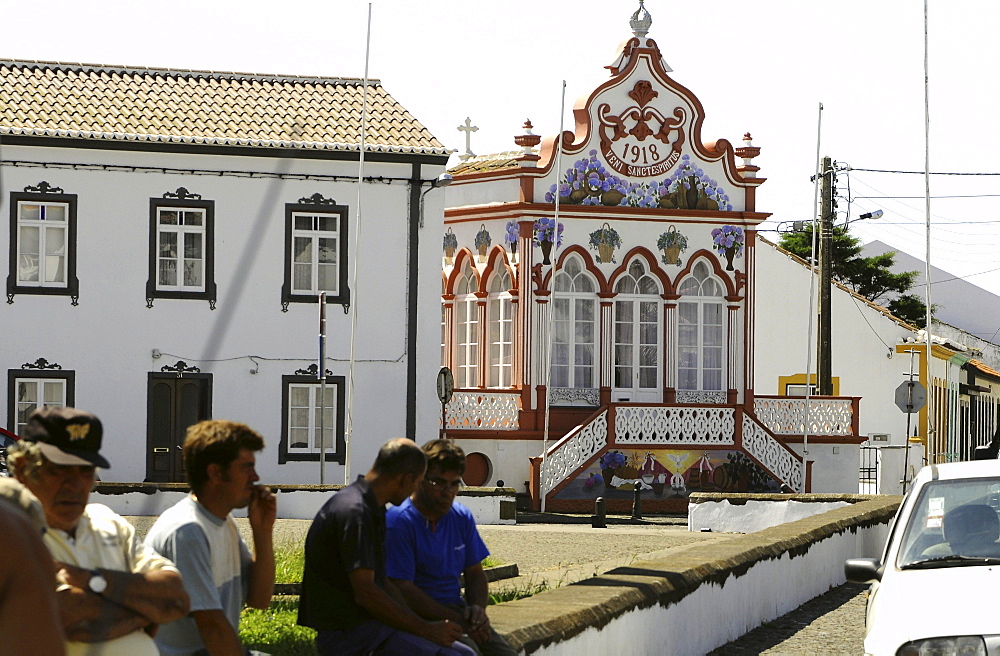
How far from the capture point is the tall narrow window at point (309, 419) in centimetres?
2927

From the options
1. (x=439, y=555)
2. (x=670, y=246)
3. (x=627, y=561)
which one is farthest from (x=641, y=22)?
(x=439, y=555)

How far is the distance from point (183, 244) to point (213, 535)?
24.1 m

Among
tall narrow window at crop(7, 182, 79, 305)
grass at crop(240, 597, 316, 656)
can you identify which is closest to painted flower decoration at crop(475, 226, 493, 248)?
tall narrow window at crop(7, 182, 79, 305)

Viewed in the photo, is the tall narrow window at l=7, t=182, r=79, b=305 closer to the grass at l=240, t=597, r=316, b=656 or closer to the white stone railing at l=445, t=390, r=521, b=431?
the white stone railing at l=445, t=390, r=521, b=431

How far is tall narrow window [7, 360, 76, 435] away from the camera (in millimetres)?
28234

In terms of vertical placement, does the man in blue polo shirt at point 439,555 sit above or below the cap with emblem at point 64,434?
below

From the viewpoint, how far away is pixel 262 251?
96.2 ft

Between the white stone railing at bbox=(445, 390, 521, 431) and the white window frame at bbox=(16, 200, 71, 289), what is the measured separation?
7.68m

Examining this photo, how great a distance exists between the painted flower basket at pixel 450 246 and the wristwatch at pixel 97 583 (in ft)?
94.7

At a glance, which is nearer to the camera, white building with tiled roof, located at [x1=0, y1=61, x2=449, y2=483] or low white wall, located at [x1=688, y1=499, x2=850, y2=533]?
low white wall, located at [x1=688, y1=499, x2=850, y2=533]

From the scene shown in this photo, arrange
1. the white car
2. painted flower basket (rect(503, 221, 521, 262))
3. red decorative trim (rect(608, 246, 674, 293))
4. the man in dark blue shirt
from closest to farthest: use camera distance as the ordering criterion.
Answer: the man in dark blue shirt
the white car
painted flower basket (rect(503, 221, 521, 262))
red decorative trim (rect(608, 246, 674, 293))

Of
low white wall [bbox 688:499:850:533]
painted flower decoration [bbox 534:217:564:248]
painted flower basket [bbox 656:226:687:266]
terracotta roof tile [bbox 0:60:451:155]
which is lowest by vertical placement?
low white wall [bbox 688:499:850:533]

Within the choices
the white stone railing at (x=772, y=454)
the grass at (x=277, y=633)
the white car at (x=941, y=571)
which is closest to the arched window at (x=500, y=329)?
the white stone railing at (x=772, y=454)

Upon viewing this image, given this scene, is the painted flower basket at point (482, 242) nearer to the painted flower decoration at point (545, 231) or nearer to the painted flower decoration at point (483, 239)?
the painted flower decoration at point (483, 239)
